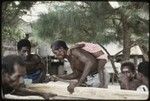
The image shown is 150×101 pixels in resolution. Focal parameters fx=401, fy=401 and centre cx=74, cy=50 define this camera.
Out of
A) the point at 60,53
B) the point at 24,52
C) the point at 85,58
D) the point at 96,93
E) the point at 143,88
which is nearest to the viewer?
the point at 143,88

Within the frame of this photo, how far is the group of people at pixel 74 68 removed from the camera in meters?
1.96

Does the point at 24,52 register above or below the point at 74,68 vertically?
above

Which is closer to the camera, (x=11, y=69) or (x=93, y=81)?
(x=11, y=69)

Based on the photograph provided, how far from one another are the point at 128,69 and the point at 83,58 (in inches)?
12.5

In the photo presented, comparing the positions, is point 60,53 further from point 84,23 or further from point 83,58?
point 84,23

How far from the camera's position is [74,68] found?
2768 mm

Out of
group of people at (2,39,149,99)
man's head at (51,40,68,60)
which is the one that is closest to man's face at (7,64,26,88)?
group of people at (2,39,149,99)

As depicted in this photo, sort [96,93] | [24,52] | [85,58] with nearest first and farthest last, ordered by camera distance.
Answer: [96,93]
[85,58]
[24,52]

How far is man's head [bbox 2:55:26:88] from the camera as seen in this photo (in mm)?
1865

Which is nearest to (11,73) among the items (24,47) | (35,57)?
(24,47)

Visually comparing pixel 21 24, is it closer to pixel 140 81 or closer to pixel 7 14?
pixel 7 14

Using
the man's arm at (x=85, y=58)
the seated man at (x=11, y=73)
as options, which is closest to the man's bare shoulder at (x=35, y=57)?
the man's arm at (x=85, y=58)

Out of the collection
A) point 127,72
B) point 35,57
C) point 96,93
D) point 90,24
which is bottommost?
point 96,93

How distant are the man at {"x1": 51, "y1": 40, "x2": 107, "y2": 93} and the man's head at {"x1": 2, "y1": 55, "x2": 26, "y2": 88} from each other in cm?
57
